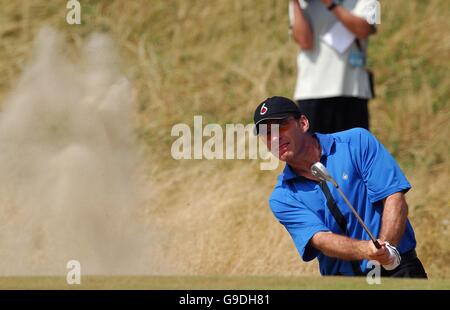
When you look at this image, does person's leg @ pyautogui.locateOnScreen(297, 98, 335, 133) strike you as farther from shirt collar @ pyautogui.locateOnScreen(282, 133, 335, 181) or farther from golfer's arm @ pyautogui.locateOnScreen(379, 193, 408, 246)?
golfer's arm @ pyautogui.locateOnScreen(379, 193, 408, 246)

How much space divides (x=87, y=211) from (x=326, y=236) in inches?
176

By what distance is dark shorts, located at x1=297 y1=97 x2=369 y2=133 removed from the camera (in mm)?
7672

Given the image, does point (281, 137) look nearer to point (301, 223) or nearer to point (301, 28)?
point (301, 223)

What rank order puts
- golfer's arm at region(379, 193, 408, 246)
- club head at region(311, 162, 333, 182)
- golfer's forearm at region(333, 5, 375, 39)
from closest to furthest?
1. club head at region(311, 162, 333, 182)
2. golfer's arm at region(379, 193, 408, 246)
3. golfer's forearm at region(333, 5, 375, 39)

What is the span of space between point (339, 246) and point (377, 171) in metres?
0.42

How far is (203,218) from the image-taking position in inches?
371

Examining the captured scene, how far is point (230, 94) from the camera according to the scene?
40.1 feet

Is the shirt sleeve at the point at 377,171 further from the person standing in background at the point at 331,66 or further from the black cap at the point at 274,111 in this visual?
the person standing in background at the point at 331,66

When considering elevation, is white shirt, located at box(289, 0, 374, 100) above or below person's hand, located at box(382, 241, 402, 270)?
above

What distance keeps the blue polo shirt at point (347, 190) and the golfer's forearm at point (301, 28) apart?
8.66ft

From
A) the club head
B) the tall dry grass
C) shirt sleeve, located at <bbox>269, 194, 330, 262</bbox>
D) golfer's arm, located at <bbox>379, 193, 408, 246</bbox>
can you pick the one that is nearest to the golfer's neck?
shirt sleeve, located at <bbox>269, 194, 330, 262</bbox>

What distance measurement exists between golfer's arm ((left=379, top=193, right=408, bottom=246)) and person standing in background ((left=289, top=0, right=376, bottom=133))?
2795 mm

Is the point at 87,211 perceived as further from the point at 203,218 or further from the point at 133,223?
the point at 203,218
